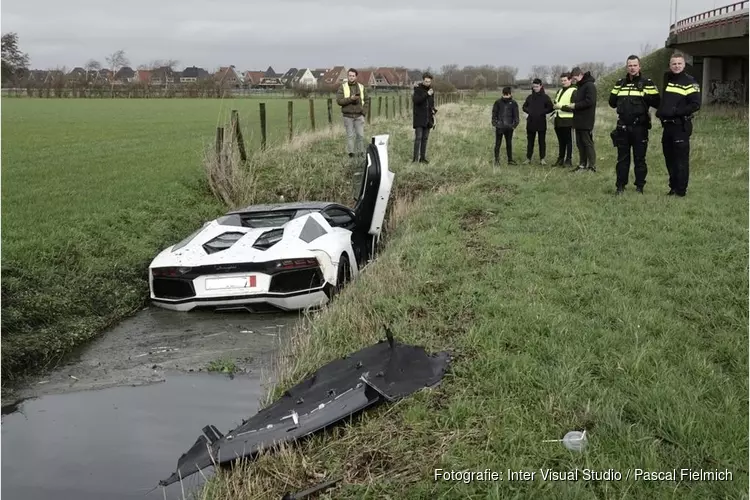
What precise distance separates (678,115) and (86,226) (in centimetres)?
759

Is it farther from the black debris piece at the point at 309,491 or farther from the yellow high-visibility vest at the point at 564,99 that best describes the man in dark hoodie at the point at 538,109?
the black debris piece at the point at 309,491

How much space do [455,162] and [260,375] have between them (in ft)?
27.3

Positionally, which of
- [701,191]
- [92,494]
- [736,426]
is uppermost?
[701,191]

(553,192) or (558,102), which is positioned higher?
(558,102)

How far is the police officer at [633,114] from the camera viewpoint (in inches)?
366

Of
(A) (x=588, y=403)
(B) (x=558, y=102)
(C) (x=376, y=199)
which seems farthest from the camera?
(B) (x=558, y=102)

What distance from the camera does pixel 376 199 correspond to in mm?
8672

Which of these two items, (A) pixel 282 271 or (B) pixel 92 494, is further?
(A) pixel 282 271

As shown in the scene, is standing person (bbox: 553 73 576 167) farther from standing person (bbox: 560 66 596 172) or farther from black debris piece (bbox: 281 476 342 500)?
black debris piece (bbox: 281 476 342 500)

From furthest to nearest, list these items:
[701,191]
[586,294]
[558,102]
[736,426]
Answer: [558,102] < [701,191] < [586,294] < [736,426]

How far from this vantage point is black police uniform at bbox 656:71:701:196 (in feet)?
29.4

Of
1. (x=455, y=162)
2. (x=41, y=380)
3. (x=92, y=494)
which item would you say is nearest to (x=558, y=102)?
(x=455, y=162)

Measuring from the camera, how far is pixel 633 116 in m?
9.48

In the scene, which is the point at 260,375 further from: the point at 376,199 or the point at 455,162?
the point at 455,162
